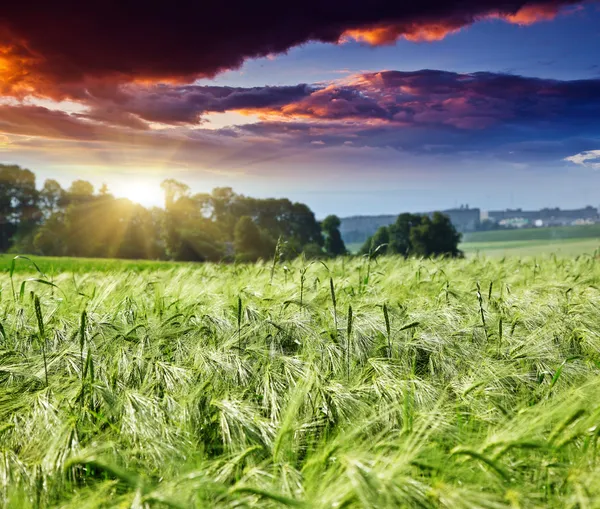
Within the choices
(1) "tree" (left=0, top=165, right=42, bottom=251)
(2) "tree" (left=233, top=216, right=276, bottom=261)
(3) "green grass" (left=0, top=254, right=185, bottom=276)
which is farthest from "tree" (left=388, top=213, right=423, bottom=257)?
(1) "tree" (left=0, top=165, right=42, bottom=251)

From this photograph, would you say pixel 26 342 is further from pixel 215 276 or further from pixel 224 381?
pixel 215 276

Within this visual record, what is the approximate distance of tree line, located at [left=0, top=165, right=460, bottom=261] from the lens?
2212cm

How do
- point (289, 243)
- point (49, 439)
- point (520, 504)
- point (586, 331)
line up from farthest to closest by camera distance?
point (289, 243)
point (586, 331)
point (49, 439)
point (520, 504)

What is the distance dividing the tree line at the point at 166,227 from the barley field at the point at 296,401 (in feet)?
52.5

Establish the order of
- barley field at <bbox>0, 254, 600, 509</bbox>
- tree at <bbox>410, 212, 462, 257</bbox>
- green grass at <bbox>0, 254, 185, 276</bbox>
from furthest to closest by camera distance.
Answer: tree at <bbox>410, 212, 462, 257</bbox> < green grass at <bbox>0, 254, 185, 276</bbox> < barley field at <bbox>0, 254, 600, 509</bbox>

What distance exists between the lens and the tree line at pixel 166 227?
22.1m

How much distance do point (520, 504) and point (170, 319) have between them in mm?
2628

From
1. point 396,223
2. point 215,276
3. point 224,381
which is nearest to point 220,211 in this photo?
point 396,223

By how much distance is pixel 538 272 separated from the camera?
26.1 feet

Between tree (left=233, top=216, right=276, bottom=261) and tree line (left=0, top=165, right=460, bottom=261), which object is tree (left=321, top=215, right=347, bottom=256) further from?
tree (left=233, top=216, right=276, bottom=261)

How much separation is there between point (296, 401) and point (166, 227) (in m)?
21.7

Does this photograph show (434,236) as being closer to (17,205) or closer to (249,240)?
(249,240)

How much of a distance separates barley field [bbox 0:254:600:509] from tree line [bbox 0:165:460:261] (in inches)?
630

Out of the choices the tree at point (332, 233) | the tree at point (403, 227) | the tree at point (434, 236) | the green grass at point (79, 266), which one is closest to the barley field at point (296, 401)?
the green grass at point (79, 266)
